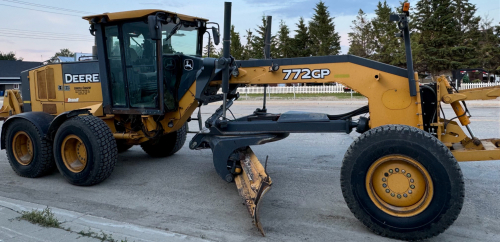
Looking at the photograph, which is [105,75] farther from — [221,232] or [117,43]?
[221,232]

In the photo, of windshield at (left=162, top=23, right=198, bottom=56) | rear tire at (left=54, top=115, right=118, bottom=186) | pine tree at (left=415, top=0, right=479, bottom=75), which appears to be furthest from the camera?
pine tree at (left=415, top=0, right=479, bottom=75)

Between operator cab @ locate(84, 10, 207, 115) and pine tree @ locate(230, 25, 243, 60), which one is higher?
pine tree @ locate(230, 25, 243, 60)

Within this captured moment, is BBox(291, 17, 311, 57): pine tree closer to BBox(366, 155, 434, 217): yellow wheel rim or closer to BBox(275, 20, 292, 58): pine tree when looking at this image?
BBox(275, 20, 292, 58): pine tree

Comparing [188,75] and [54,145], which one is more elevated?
[188,75]

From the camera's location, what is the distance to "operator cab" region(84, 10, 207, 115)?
6.08m

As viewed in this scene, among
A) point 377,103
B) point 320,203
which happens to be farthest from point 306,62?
point 320,203

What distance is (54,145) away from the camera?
6316 millimetres

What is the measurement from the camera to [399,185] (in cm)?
405

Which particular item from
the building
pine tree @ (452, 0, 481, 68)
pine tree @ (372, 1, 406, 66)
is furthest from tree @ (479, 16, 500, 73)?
the building

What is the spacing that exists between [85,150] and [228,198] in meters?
2.35

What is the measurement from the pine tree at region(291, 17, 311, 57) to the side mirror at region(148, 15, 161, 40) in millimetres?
34575

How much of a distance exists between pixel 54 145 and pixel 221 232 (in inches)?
137

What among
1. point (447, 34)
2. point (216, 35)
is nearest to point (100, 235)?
point (216, 35)

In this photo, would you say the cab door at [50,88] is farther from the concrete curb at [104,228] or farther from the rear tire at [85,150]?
the concrete curb at [104,228]
